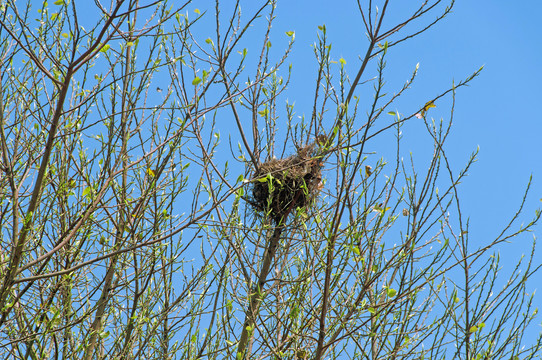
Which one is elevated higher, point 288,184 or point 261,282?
point 288,184

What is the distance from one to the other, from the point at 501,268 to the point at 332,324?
1.24 metres

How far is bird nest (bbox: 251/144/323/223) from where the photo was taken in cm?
434

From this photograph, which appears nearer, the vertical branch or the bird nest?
the vertical branch

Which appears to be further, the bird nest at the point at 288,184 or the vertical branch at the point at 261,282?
the bird nest at the point at 288,184

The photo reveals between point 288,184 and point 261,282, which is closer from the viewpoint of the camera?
point 261,282

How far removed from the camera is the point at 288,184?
4.41 m

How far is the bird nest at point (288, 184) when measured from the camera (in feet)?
14.3

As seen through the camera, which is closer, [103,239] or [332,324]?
[332,324]

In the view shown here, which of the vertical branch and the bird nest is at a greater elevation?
the bird nest

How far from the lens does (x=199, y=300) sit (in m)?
3.90

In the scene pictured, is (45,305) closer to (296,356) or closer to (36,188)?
(36,188)

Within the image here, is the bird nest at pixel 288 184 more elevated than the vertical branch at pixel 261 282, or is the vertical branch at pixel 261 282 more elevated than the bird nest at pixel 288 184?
the bird nest at pixel 288 184

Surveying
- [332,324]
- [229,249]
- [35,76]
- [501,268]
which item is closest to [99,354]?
[229,249]

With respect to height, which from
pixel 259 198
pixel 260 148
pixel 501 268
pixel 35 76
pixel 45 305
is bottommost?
pixel 501 268
